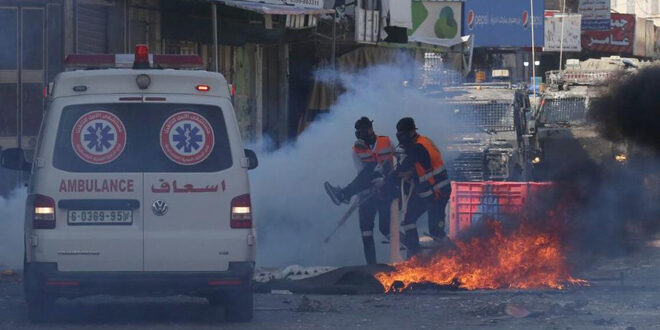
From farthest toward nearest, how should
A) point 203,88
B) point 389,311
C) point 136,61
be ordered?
point 389,311, point 136,61, point 203,88

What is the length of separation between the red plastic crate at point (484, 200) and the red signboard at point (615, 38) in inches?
1422

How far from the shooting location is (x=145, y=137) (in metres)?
9.07

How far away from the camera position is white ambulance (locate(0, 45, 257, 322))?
884 cm

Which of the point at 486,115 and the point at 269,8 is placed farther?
the point at 486,115

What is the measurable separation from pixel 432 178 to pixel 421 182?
0.12 meters

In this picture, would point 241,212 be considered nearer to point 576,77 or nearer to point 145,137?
point 145,137

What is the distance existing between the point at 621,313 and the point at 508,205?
380cm

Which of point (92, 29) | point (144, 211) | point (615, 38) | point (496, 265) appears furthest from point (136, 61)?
point (615, 38)

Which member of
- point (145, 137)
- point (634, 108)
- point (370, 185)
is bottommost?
point (370, 185)

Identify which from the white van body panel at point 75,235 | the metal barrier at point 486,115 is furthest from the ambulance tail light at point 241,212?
the metal barrier at point 486,115

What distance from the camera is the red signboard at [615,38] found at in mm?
49656

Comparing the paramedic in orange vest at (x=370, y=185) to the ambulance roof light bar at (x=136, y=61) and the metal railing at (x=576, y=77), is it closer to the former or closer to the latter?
the ambulance roof light bar at (x=136, y=61)

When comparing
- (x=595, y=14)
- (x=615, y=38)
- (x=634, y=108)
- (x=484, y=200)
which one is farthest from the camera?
(x=615, y=38)

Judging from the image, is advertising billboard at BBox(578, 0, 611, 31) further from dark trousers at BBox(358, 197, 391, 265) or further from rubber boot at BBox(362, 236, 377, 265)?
rubber boot at BBox(362, 236, 377, 265)
